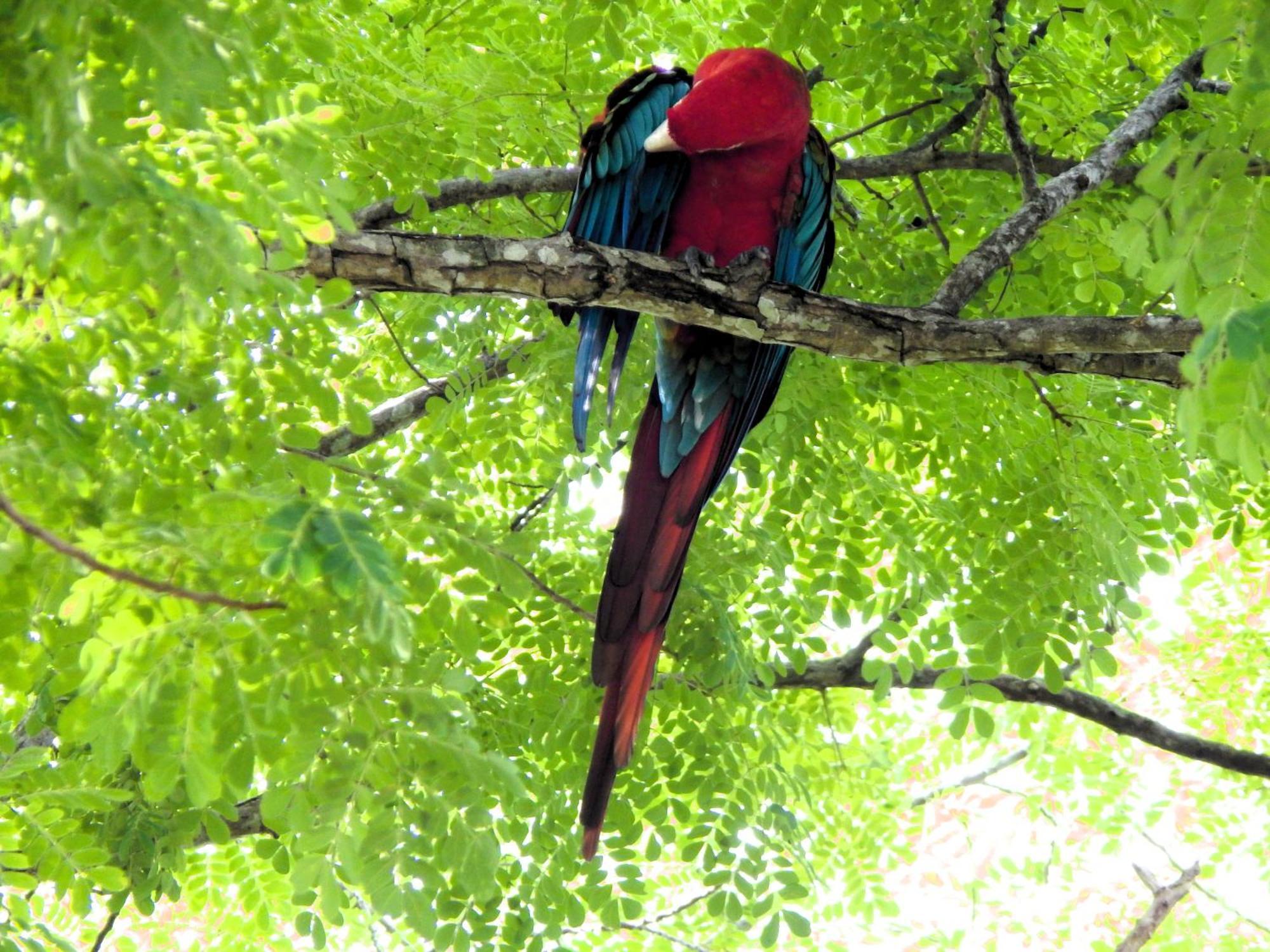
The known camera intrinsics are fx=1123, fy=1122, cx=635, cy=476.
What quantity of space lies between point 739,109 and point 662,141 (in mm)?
197

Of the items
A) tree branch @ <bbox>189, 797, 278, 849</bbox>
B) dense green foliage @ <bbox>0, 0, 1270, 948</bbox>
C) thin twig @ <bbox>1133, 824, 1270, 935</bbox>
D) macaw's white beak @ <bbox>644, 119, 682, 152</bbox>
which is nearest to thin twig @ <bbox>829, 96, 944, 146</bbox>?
dense green foliage @ <bbox>0, 0, 1270, 948</bbox>

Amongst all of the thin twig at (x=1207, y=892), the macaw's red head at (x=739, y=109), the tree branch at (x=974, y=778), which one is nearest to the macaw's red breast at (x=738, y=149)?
the macaw's red head at (x=739, y=109)

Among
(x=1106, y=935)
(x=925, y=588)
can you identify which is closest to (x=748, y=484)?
(x=925, y=588)

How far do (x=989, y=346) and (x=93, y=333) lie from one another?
1510 mm

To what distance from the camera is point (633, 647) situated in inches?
91.7

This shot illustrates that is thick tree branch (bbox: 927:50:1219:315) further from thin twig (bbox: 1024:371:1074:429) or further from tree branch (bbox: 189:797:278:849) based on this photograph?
tree branch (bbox: 189:797:278:849)

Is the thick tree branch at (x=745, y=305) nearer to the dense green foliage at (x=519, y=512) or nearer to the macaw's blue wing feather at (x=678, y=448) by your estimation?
the dense green foliage at (x=519, y=512)

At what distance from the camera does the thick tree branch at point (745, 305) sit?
1872 mm

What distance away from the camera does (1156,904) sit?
372cm

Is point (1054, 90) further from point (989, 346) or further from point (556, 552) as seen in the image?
point (556, 552)

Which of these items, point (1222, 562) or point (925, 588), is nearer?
point (925, 588)

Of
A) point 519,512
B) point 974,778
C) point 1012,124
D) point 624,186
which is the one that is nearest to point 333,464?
point 624,186

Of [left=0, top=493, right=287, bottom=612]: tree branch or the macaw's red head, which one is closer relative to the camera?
[left=0, top=493, right=287, bottom=612]: tree branch

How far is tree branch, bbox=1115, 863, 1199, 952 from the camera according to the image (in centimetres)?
369
